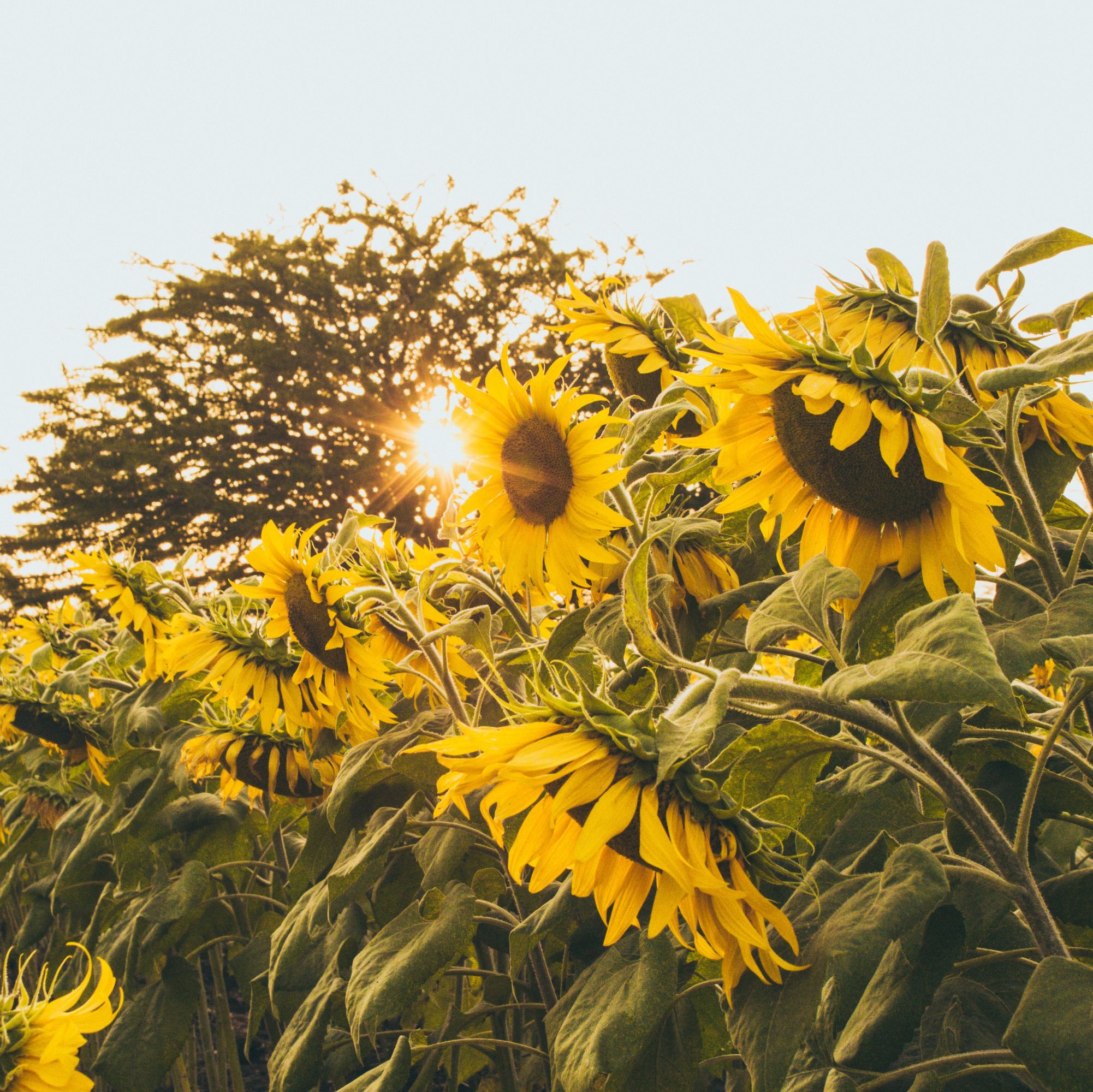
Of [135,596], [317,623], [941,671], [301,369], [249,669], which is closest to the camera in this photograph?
[941,671]

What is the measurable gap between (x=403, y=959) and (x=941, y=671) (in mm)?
618

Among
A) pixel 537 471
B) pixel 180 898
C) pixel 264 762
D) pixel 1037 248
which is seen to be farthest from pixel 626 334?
pixel 180 898

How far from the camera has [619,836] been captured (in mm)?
632

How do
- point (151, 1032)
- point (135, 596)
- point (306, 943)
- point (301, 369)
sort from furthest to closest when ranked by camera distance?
point (301, 369) → point (135, 596) → point (151, 1032) → point (306, 943)

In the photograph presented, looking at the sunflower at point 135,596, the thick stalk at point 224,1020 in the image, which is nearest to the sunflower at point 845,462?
the sunflower at point 135,596

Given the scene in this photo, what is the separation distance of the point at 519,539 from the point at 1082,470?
0.59 metres

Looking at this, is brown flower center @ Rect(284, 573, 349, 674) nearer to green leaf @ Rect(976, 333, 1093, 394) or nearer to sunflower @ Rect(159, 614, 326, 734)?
sunflower @ Rect(159, 614, 326, 734)

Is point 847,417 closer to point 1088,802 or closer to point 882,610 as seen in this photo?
point 882,610

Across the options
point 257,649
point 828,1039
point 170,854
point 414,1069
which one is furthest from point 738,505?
point 170,854

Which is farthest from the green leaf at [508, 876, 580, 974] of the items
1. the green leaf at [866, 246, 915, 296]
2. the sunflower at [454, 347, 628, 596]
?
the green leaf at [866, 246, 915, 296]

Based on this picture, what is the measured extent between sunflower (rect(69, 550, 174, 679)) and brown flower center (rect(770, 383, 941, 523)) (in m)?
1.60

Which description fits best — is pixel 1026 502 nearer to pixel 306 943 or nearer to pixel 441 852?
pixel 441 852

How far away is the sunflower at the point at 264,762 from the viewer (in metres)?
1.49

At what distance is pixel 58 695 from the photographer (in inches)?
86.2
